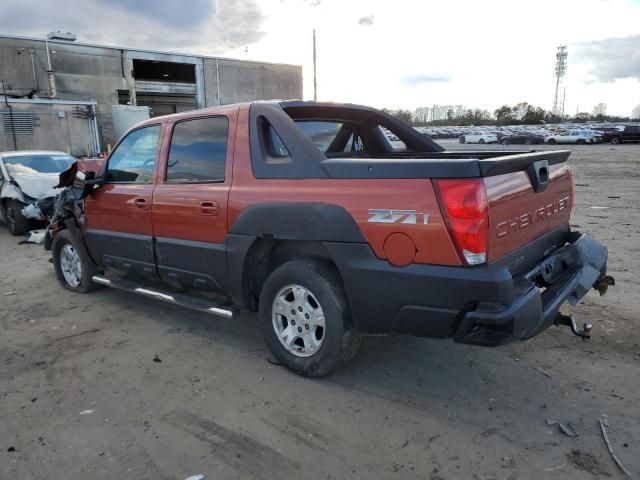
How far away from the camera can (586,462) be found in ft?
8.41

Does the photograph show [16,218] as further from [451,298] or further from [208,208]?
[451,298]

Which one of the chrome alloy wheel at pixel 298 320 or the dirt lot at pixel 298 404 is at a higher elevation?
the chrome alloy wheel at pixel 298 320

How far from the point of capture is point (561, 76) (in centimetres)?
11169

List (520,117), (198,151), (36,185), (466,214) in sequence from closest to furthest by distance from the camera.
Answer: (466,214), (198,151), (36,185), (520,117)

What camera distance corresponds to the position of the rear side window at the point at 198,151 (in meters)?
3.88

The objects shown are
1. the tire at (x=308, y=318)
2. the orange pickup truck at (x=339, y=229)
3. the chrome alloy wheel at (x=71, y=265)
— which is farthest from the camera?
the chrome alloy wheel at (x=71, y=265)

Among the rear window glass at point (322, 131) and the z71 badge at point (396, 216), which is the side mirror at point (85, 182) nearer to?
the rear window glass at point (322, 131)

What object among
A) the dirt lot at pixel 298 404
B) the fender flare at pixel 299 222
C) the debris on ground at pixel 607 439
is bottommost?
the dirt lot at pixel 298 404

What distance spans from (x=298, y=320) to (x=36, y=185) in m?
8.30

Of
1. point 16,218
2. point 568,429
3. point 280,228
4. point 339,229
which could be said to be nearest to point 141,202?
point 280,228

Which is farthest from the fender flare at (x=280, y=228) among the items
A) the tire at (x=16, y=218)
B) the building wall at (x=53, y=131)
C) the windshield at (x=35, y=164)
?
the building wall at (x=53, y=131)

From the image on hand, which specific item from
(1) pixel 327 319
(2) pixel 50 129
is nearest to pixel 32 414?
(1) pixel 327 319

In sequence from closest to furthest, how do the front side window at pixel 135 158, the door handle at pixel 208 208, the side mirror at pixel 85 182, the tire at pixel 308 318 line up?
the tire at pixel 308 318 → the door handle at pixel 208 208 → the front side window at pixel 135 158 → the side mirror at pixel 85 182

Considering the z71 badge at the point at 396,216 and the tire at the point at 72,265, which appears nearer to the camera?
the z71 badge at the point at 396,216
